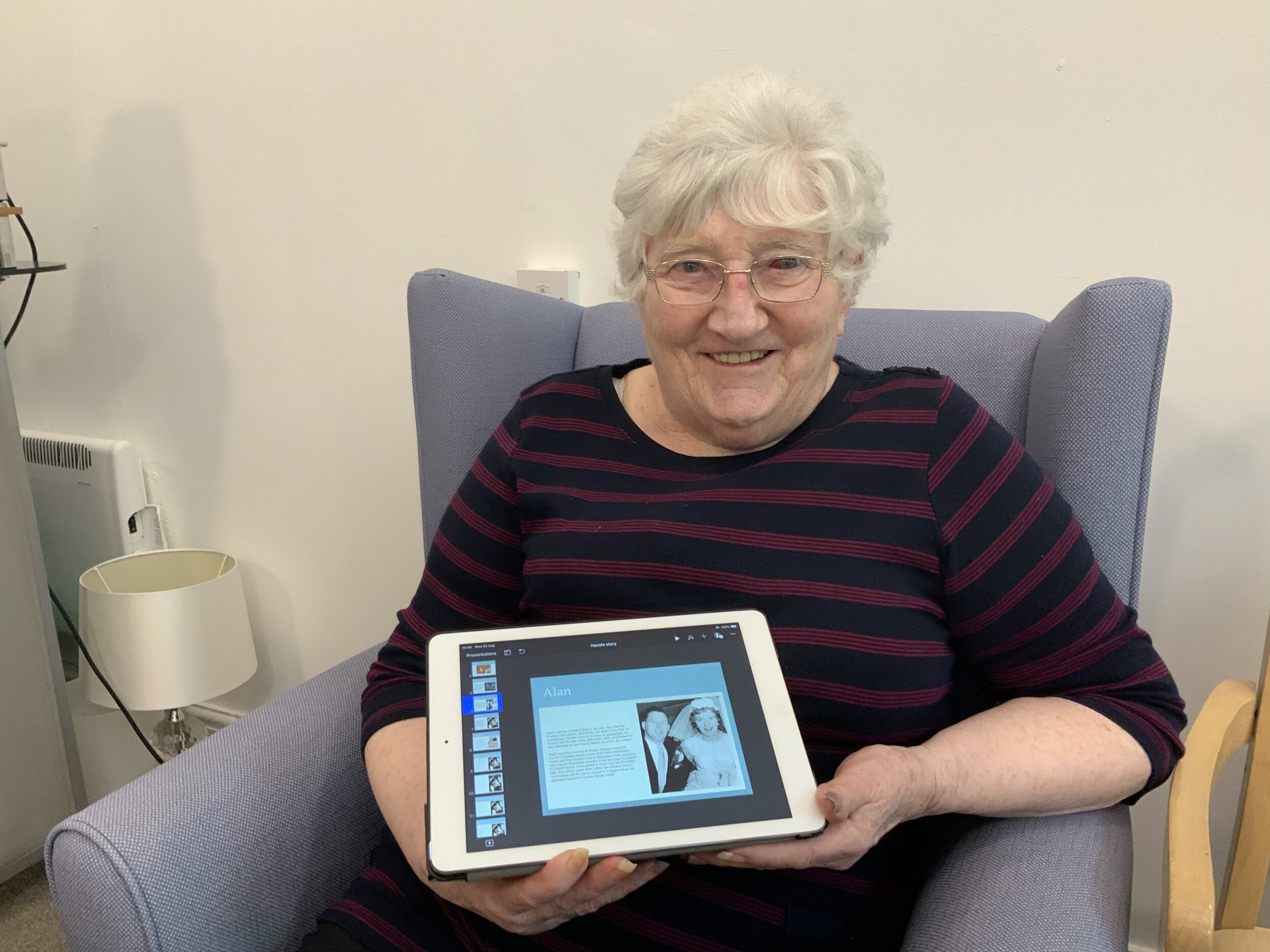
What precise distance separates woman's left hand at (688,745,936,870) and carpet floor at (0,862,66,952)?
1.32m

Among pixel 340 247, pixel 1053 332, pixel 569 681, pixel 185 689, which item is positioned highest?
pixel 340 247

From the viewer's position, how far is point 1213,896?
2.10 feet

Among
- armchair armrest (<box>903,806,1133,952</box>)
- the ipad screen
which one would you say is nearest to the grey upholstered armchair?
armchair armrest (<box>903,806,1133,952</box>)

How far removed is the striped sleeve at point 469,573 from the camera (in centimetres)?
92

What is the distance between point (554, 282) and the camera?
135 centimetres

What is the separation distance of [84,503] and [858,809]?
1783mm

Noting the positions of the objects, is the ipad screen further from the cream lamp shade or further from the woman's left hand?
the cream lamp shade

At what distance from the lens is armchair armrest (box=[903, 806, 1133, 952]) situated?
2.01ft

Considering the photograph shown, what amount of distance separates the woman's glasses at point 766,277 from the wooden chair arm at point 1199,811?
533mm

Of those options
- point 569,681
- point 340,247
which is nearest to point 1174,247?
point 569,681

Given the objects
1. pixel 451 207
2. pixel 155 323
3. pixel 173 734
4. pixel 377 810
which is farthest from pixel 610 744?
pixel 155 323

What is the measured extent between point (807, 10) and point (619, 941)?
1.09 metres

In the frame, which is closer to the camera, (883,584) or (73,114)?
(883,584)

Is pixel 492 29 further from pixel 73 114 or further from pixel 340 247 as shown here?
pixel 73 114
